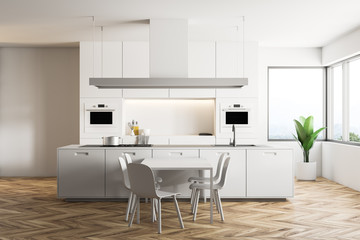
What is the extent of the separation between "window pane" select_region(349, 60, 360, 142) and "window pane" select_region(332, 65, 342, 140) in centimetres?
55

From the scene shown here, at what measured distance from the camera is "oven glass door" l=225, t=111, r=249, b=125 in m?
8.80

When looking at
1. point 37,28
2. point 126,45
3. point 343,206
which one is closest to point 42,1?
point 37,28

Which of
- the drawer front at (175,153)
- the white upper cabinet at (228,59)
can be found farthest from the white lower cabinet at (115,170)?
the white upper cabinet at (228,59)

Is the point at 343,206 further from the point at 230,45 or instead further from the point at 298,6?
the point at 230,45

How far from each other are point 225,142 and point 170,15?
3.08 meters

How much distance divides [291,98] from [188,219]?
5319 millimetres

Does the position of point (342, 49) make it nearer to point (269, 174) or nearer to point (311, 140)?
point (311, 140)

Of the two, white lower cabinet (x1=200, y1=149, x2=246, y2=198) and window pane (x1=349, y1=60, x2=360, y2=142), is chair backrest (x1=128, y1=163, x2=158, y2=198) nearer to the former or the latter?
white lower cabinet (x1=200, y1=149, x2=246, y2=198)

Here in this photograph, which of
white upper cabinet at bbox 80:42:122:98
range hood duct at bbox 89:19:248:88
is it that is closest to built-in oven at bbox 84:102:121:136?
white upper cabinet at bbox 80:42:122:98

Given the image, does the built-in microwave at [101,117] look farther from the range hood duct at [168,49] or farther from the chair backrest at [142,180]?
the chair backrest at [142,180]

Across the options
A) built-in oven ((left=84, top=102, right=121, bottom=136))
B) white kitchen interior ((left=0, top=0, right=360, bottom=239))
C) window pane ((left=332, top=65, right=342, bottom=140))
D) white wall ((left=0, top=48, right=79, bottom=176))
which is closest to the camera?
white kitchen interior ((left=0, top=0, right=360, bottom=239))

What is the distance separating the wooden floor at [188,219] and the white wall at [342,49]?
102 inches

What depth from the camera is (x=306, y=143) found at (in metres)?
9.07

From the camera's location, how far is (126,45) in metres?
8.78
